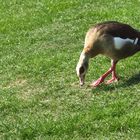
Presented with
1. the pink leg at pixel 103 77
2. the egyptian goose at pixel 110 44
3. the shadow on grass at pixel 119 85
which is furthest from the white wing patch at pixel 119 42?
the shadow on grass at pixel 119 85

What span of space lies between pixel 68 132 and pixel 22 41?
160 inches

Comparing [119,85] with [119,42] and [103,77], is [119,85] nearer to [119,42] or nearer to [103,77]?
[103,77]

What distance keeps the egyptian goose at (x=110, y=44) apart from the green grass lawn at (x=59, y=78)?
0.73 ft

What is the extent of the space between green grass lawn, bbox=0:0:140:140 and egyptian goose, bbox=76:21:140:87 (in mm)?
223

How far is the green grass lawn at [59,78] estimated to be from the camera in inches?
281

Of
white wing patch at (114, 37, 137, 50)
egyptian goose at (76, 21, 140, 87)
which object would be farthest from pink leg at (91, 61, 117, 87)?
white wing patch at (114, 37, 137, 50)

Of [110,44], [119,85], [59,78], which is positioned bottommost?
[59,78]

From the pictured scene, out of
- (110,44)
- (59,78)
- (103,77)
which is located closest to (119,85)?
(103,77)

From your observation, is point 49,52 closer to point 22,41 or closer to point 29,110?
point 22,41

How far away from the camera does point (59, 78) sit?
8.87 m

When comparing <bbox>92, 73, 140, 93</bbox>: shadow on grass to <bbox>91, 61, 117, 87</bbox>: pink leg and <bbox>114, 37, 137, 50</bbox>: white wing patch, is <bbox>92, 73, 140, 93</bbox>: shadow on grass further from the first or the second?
<bbox>114, 37, 137, 50</bbox>: white wing patch

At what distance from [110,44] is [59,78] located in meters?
1.05

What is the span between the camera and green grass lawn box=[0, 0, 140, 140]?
715 centimetres

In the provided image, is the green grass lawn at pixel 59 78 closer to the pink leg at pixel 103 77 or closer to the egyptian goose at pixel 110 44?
the pink leg at pixel 103 77
